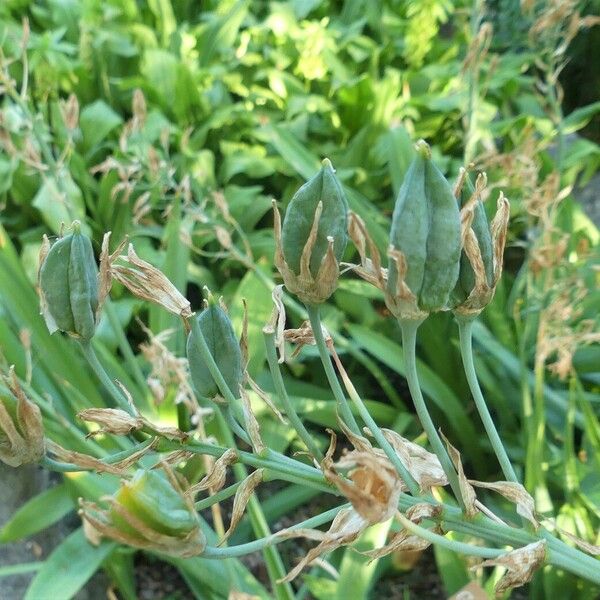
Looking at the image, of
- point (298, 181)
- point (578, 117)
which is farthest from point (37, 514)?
point (578, 117)

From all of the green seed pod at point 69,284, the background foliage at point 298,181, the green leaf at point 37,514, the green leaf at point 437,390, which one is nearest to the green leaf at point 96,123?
the background foliage at point 298,181

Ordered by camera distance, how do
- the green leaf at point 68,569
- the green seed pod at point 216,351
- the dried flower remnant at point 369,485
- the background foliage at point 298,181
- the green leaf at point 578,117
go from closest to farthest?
the dried flower remnant at point 369,485
the green seed pod at point 216,351
the green leaf at point 68,569
the background foliage at point 298,181
the green leaf at point 578,117

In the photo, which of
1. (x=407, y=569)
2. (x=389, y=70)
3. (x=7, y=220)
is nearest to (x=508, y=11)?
(x=389, y=70)

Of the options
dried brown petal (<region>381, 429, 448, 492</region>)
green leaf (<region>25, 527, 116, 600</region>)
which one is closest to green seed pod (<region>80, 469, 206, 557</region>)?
dried brown petal (<region>381, 429, 448, 492</region>)

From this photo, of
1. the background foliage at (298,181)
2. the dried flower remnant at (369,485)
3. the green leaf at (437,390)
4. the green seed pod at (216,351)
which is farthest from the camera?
the green leaf at (437,390)

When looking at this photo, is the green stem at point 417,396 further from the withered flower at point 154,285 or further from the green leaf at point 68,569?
the green leaf at point 68,569

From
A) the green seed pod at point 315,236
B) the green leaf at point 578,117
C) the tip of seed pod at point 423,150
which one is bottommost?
the green leaf at point 578,117

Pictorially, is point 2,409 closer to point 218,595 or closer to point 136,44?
point 218,595

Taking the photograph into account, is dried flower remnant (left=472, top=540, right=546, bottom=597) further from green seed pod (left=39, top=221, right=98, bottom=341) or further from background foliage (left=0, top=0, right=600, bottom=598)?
background foliage (left=0, top=0, right=600, bottom=598)
